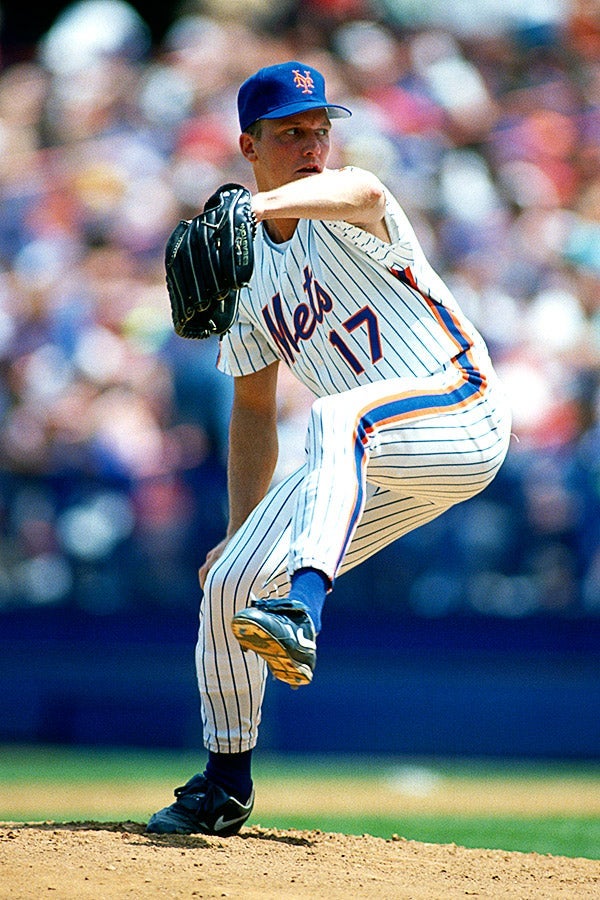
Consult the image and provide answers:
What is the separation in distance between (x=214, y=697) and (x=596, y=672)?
4223 mm

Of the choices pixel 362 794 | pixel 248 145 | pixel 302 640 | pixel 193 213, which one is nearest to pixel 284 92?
pixel 248 145

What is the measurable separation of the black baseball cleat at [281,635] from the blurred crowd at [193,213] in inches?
157

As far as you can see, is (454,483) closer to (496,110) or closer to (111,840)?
(111,840)

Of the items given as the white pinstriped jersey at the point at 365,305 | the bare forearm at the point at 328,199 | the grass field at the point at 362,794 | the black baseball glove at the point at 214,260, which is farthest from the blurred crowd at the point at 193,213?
the black baseball glove at the point at 214,260

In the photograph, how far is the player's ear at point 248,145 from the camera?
361cm

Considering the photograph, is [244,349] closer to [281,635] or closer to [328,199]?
[328,199]

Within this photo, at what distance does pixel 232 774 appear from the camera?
3.64m

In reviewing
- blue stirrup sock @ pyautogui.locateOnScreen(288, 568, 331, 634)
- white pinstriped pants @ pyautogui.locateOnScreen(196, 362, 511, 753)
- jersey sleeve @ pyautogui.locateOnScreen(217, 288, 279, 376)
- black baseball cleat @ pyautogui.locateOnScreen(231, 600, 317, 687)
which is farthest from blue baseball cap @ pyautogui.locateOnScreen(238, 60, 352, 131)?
black baseball cleat @ pyautogui.locateOnScreen(231, 600, 317, 687)

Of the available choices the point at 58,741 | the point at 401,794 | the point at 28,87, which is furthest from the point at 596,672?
the point at 28,87

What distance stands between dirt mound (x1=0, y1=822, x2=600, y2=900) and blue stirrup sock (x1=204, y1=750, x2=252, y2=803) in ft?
0.43

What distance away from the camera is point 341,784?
6.80 m

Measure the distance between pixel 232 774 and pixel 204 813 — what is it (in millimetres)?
130

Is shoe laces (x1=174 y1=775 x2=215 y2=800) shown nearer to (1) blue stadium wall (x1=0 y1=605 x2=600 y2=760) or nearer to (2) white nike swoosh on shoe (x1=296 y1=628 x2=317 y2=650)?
(2) white nike swoosh on shoe (x1=296 y1=628 x2=317 y2=650)

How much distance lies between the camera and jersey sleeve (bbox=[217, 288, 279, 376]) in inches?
154
